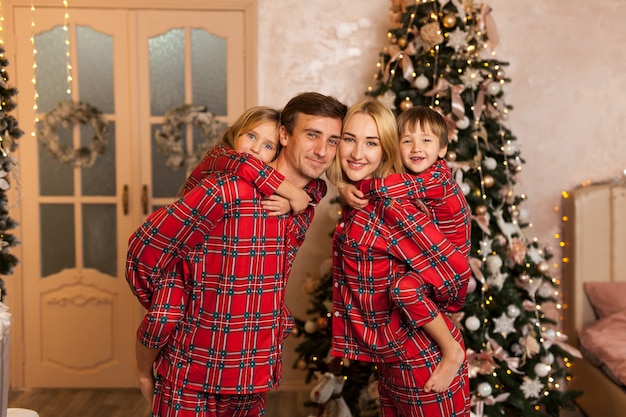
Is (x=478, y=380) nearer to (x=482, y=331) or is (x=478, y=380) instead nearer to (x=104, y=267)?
(x=482, y=331)

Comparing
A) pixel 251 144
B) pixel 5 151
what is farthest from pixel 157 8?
pixel 251 144

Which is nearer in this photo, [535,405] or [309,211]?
[309,211]

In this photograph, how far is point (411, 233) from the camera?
220 cm

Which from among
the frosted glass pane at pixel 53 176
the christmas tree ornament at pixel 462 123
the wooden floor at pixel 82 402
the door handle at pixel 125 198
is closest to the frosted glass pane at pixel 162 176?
the door handle at pixel 125 198

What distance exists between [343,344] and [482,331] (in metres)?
1.55

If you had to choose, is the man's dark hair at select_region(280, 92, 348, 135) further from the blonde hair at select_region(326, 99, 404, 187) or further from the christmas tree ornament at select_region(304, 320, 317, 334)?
the christmas tree ornament at select_region(304, 320, 317, 334)

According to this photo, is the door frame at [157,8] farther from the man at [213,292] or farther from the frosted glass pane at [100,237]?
the man at [213,292]

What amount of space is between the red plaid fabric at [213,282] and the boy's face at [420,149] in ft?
1.87

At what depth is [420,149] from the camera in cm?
245

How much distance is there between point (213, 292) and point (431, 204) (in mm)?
784

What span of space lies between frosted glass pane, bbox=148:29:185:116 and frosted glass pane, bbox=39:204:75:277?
958 mm

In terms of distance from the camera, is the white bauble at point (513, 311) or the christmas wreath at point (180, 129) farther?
the christmas wreath at point (180, 129)

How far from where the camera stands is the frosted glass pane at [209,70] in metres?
4.77

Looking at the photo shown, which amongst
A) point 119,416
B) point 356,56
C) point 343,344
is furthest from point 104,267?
point 343,344
